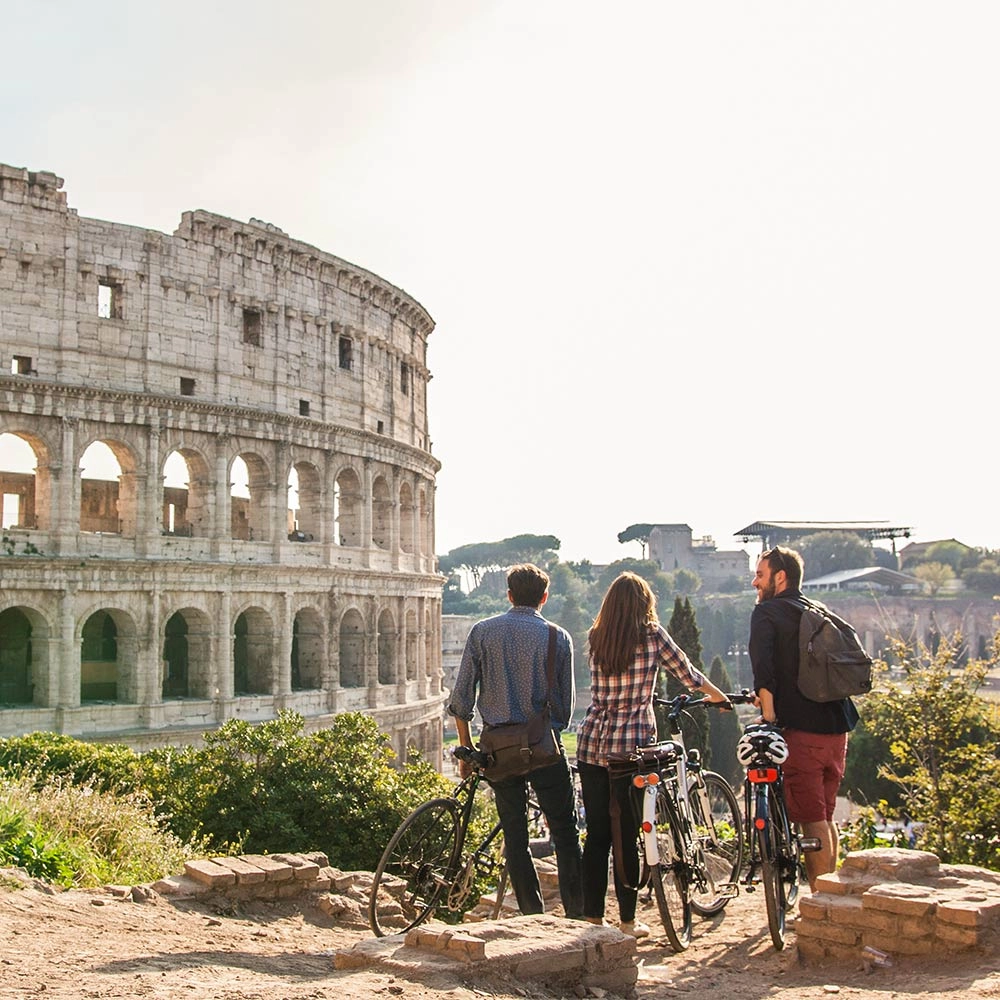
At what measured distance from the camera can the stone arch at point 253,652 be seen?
971 inches

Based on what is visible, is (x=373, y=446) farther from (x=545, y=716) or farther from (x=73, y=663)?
(x=545, y=716)

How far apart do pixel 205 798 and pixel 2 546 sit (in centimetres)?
1046

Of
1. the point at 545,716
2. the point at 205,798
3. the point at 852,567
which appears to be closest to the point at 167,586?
the point at 205,798

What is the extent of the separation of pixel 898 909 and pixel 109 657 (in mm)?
20812

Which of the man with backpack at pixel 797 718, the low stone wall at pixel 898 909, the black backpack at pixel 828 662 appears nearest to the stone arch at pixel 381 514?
the man with backpack at pixel 797 718

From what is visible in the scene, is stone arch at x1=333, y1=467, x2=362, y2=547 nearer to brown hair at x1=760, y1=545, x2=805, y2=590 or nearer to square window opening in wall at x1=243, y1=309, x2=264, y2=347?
square window opening in wall at x1=243, y1=309, x2=264, y2=347

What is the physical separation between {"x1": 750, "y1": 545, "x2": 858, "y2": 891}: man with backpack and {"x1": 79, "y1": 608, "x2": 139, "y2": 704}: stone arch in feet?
60.5

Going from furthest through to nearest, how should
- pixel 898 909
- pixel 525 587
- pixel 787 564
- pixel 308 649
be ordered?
pixel 308 649 < pixel 787 564 < pixel 525 587 < pixel 898 909

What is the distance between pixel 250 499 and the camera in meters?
25.3

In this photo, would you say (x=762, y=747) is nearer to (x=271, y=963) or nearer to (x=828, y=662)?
(x=828, y=662)

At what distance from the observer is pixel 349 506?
27.6 metres

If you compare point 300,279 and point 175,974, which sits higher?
point 300,279

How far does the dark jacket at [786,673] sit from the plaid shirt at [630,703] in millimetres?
453

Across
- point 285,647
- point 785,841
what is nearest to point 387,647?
point 285,647
